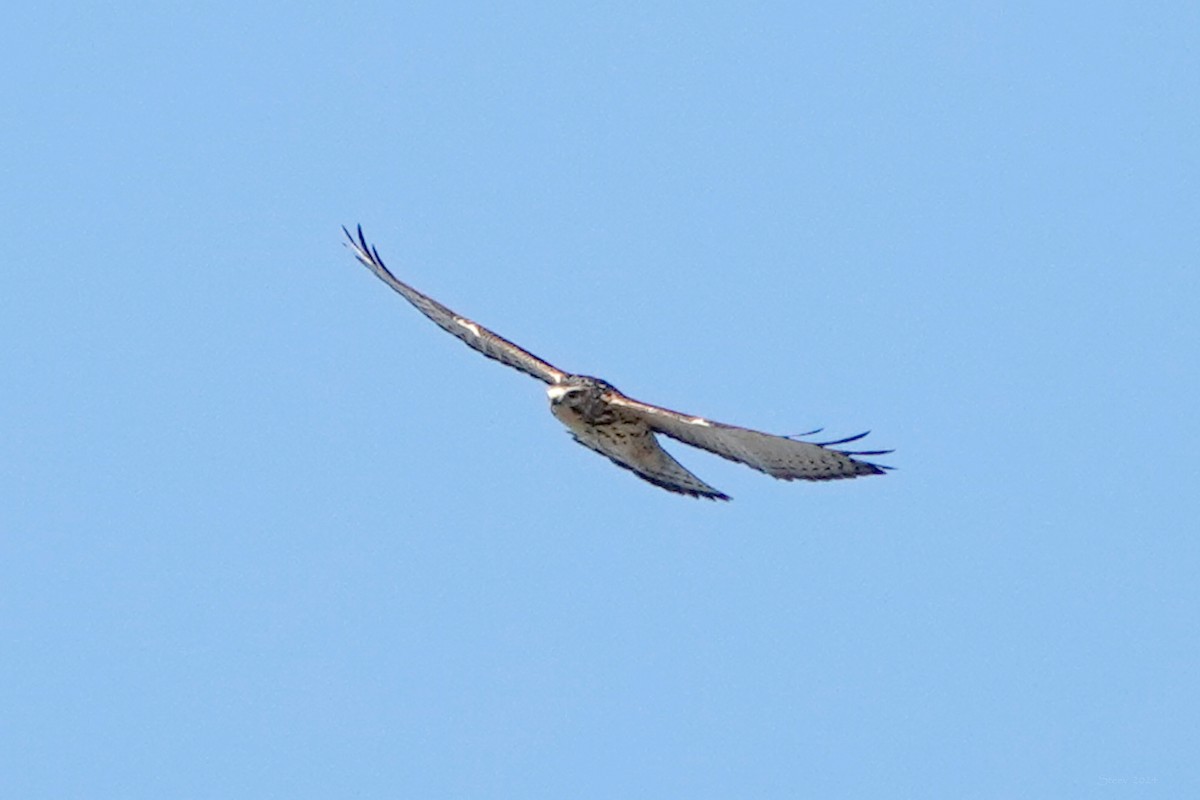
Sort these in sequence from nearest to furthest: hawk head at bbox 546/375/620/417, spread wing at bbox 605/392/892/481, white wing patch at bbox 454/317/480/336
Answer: spread wing at bbox 605/392/892/481
hawk head at bbox 546/375/620/417
white wing patch at bbox 454/317/480/336

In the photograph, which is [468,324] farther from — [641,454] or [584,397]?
[641,454]

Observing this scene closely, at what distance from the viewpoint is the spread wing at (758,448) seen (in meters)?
13.1

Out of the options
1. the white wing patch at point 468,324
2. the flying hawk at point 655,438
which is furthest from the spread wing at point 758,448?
the white wing patch at point 468,324

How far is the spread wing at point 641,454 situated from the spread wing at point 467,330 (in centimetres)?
45

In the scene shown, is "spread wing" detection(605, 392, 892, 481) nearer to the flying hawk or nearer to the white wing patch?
the flying hawk

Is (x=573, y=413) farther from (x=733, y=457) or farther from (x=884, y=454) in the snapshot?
(x=884, y=454)

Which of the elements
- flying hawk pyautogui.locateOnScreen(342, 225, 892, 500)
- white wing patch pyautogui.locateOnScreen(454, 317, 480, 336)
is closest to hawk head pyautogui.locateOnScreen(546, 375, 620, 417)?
flying hawk pyautogui.locateOnScreen(342, 225, 892, 500)

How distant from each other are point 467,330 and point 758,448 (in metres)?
2.28

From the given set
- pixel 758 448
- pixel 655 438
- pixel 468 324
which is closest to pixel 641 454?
pixel 655 438

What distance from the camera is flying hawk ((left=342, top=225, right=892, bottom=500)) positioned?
1318cm

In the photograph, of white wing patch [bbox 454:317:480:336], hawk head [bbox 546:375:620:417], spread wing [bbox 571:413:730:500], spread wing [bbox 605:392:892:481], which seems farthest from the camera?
white wing patch [bbox 454:317:480:336]

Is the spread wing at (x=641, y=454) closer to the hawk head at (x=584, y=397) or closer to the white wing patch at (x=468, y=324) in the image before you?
the hawk head at (x=584, y=397)

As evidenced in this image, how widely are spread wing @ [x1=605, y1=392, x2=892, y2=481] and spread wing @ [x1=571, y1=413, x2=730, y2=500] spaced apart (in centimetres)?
16

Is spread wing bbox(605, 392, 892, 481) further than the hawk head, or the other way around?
the hawk head
